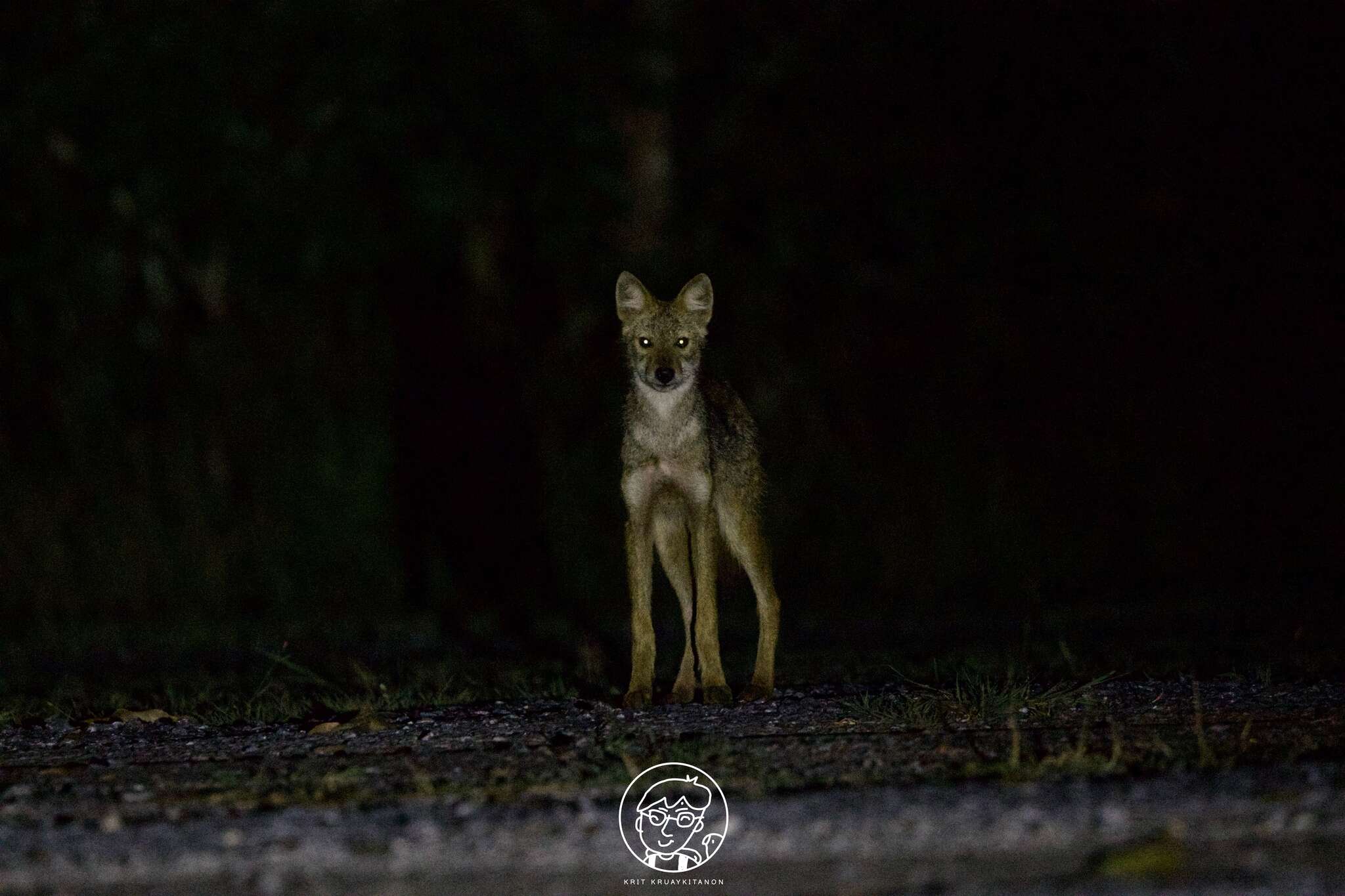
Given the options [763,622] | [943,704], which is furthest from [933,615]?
[943,704]

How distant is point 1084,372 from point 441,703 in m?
9.57

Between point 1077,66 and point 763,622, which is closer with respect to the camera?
point 763,622

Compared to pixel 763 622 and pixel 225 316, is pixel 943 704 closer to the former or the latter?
pixel 763 622

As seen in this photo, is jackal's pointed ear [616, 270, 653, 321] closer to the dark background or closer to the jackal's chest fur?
the jackal's chest fur

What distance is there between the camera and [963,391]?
52.4 feet

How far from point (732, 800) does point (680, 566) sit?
3.09 metres

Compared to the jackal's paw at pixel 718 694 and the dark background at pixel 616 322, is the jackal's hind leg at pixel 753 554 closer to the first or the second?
the jackal's paw at pixel 718 694

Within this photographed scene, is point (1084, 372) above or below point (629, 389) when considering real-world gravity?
above

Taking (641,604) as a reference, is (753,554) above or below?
above

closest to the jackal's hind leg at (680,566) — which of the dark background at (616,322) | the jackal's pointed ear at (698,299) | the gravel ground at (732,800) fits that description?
the gravel ground at (732,800)

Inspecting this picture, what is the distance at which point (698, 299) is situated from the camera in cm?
846

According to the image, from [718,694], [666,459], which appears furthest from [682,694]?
[666,459]
